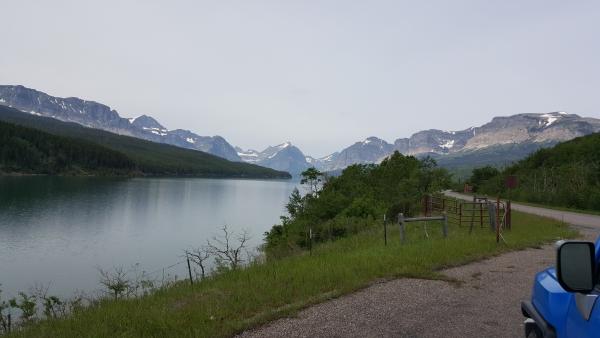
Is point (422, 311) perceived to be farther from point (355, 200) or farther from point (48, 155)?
point (48, 155)

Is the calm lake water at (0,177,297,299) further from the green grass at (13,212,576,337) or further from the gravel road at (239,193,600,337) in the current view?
the gravel road at (239,193,600,337)

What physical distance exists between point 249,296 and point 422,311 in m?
3.54

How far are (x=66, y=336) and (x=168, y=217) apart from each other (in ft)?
183

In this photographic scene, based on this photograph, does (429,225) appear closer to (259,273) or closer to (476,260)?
(476,260)

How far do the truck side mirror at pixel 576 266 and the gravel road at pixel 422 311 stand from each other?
4268 millimetres

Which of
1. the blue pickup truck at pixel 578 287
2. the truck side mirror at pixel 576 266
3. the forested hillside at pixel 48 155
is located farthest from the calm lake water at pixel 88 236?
the forested hillside at pixel 48 155

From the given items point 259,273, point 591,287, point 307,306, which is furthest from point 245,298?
point 591,287

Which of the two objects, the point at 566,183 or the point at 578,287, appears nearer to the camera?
the point at 578,287

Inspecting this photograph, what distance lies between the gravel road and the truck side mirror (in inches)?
168

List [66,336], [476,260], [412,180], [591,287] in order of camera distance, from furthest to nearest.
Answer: [412,180]
[476,260]
[66,336]
[591,287]

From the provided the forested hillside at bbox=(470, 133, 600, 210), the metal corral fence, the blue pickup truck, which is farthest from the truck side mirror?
the forested hillside at bbox=(470, 133, 600, 210)

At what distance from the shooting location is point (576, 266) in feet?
9.80

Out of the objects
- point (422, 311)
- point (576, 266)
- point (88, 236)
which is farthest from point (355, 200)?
point (576, 266)

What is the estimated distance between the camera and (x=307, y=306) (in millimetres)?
8273
